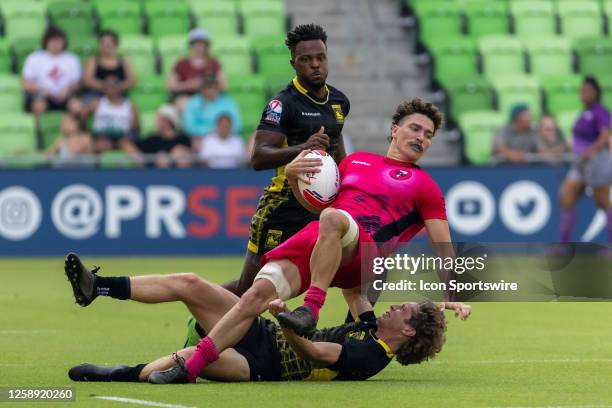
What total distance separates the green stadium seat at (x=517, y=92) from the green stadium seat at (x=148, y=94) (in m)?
5.22

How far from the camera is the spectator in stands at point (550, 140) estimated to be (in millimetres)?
21422

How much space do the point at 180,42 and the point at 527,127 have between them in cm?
540

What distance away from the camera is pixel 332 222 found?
30.5 ft

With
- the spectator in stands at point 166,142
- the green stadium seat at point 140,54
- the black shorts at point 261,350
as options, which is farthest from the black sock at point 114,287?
the green stadium seat at point 140,54

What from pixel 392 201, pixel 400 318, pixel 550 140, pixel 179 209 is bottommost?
pixel 179 209

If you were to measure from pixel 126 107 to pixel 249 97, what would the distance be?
2.11 metres

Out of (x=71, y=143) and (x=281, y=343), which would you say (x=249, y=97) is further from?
(x=281, y=343)

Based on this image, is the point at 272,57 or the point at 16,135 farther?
the point at 272,57

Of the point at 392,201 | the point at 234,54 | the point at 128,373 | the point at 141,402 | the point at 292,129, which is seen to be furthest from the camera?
the point at 234,54

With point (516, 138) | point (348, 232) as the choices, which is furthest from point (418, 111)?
point (516, 138)

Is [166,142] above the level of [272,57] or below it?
below

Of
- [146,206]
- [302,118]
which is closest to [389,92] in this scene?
[146,206]

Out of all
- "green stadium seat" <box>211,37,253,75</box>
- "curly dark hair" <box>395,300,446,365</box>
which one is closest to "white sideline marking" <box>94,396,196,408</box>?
"curly dark hair" <box>395,300,446,365</box>

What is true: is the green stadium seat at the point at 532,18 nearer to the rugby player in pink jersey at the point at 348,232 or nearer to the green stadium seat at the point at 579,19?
the green stadium seat at the point at 579,19
